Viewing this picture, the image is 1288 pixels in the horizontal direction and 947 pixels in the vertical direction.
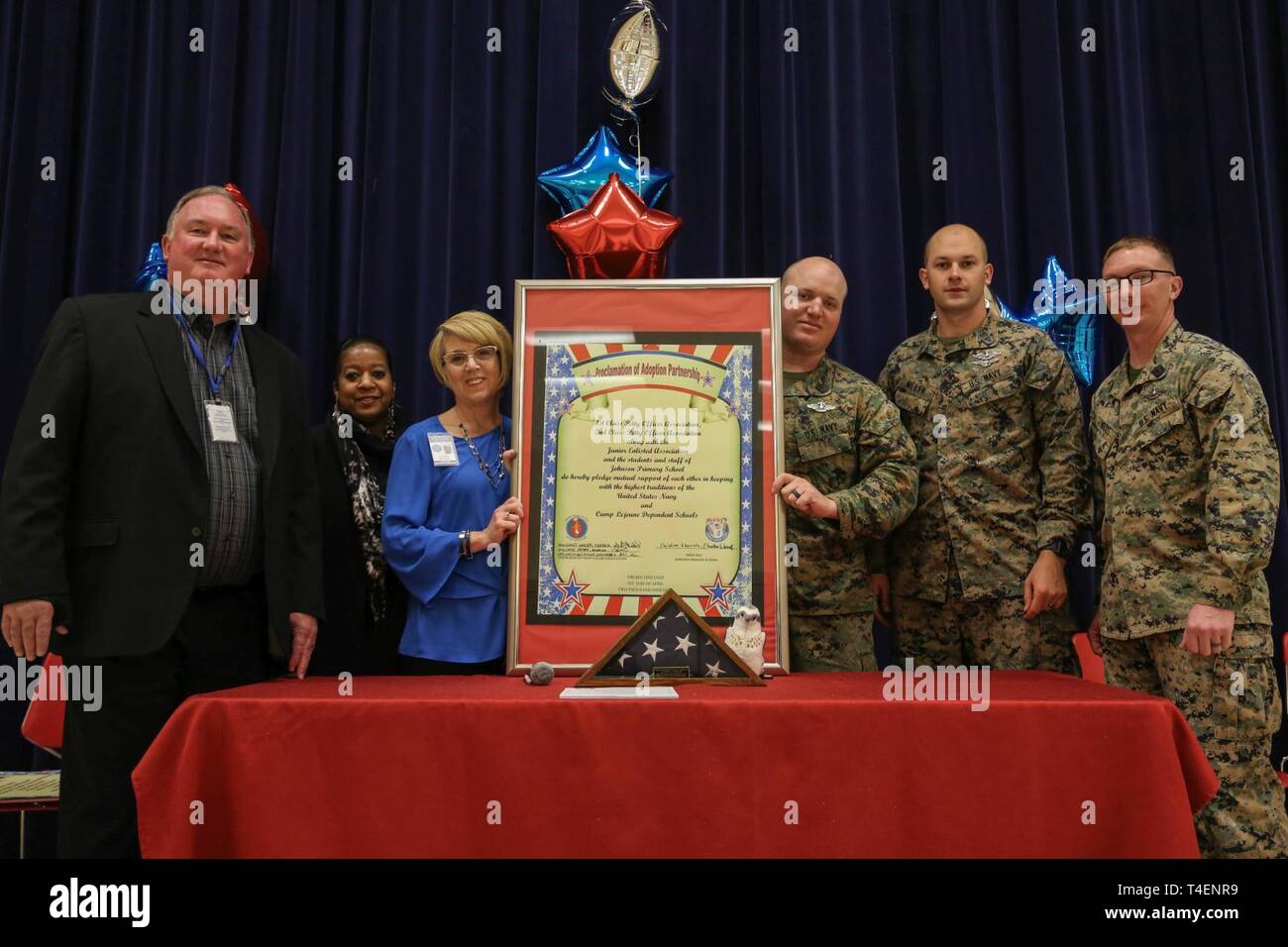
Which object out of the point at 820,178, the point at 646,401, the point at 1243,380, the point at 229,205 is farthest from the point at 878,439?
the point at 229,205

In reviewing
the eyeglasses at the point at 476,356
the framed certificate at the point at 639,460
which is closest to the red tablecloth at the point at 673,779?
the framed certificate at the point at 639,460

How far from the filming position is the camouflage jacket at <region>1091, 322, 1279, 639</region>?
2.51 meters

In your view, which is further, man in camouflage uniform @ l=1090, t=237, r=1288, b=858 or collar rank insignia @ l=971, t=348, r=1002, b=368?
collar rank insignia @ l=971, t=348, r=1002, b=368

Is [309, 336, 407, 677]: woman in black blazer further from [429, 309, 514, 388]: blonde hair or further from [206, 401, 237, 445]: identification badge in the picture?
[206, 401, 237, 445]: identification badge

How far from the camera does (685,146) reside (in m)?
3.92

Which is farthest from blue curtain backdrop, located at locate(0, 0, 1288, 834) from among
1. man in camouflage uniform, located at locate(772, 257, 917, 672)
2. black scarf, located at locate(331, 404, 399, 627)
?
man in camouflage uniform, located at locate(772, 257, 917, 672)

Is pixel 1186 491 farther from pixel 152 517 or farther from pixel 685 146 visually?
pixel 152 517

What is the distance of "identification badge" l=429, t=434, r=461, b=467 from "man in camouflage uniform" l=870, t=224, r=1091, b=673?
4.47ft

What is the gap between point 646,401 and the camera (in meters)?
2.45

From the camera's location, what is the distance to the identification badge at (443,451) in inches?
107

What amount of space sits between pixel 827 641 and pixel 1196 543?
1.02 metres

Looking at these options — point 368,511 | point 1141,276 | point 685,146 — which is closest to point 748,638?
point 368,511

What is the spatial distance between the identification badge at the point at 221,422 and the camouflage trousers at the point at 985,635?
1.99 metres

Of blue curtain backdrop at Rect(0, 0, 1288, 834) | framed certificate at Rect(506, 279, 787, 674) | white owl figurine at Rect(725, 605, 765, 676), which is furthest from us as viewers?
blue curtain backdrop at Rect(0, 0, 1288, 834)
